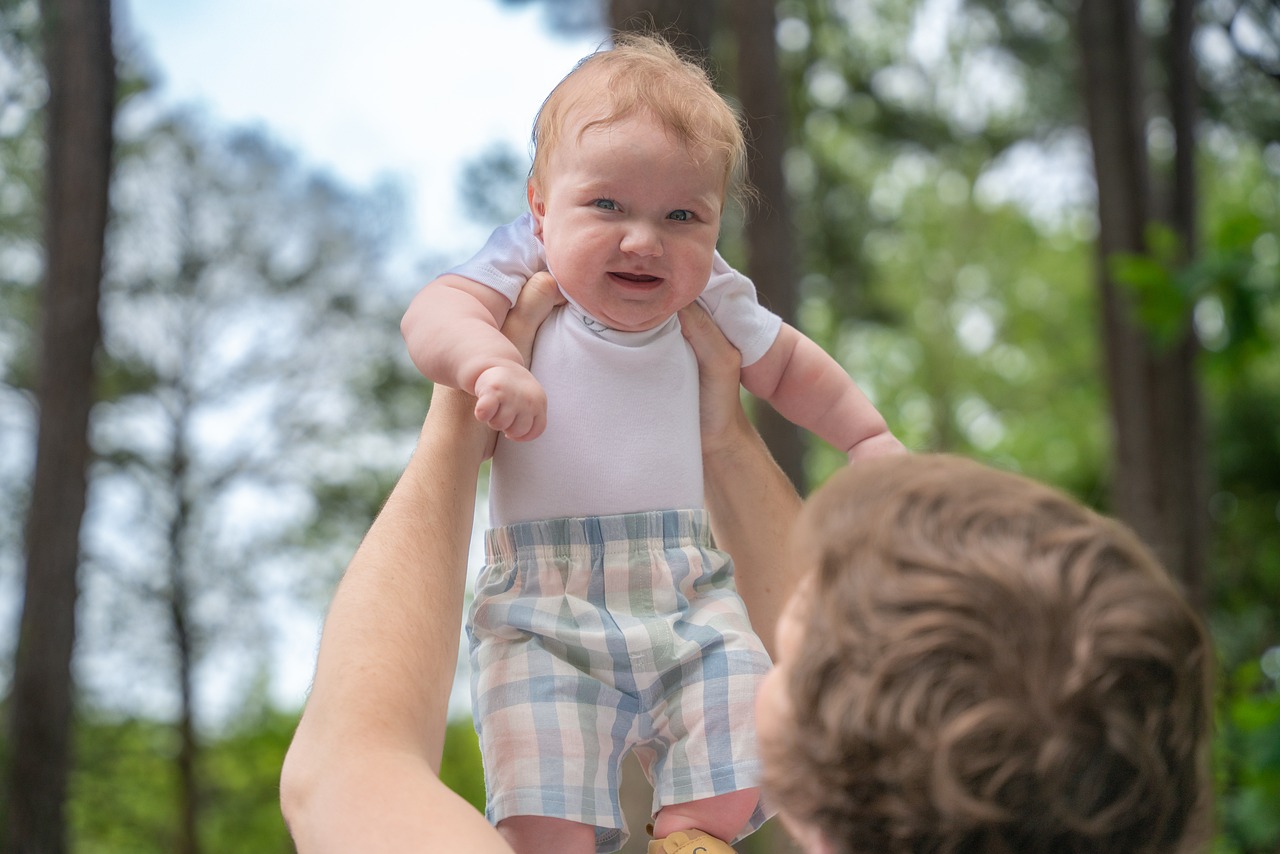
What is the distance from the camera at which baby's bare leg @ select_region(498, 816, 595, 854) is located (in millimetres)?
1482

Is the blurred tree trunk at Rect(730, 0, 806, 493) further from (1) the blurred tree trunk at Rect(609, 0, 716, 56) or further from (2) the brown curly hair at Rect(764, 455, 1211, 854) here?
(2) the brown curly hair at Rect(764, 455, 1211, 854)

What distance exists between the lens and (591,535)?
1577 millimetres

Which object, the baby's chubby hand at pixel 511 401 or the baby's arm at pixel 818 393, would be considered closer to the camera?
the baby's chubby hand at pixel 511 401

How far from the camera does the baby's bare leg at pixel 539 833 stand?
4.86 feet

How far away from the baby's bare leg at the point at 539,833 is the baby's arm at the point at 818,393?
24.0 inches

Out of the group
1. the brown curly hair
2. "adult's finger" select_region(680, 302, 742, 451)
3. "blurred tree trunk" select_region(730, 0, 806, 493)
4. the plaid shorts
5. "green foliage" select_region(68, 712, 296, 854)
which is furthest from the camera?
"green foliage" select_region(68, 712, 296, 854)

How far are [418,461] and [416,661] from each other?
0.28 meters

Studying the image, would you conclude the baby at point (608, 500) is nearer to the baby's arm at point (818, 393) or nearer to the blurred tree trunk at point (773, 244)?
the baby's arm at point (818, 393)

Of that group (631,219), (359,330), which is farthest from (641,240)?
(359,330)

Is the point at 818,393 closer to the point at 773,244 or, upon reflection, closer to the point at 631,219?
the point at 631,219

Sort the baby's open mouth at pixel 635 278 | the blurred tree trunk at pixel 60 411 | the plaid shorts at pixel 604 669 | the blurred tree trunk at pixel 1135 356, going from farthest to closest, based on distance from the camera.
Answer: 1. the blurred tree trunk at pixel 1135 356
2. the blurred tree trunk at pixel 60 411
3. the baby's open mouth at pixel 635 278
4. the plaid shorts at pixel 604 669

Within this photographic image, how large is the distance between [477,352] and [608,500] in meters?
0.27

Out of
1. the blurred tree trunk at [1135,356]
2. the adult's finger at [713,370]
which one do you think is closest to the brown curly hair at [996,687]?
the adult's finger at [713,370]

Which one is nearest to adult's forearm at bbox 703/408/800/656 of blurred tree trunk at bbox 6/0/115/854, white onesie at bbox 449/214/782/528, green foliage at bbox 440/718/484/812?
white onesie at bbox 449/214/782/528
